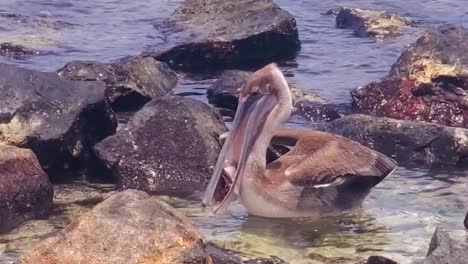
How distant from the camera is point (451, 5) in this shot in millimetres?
16609

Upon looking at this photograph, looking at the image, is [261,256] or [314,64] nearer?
[261,256]

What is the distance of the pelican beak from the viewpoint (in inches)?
281

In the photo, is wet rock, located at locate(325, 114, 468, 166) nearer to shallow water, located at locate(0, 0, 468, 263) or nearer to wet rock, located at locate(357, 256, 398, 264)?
shallow water, located at locate(0, 0, 468, 263)

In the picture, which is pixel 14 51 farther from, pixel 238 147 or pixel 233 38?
pixel 238 147

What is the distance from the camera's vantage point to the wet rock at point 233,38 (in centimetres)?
1227

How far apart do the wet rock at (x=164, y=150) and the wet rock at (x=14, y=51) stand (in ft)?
15.3

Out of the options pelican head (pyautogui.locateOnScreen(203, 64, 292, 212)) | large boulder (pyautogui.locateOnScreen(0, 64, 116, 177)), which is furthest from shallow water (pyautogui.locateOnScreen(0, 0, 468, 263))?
large boulder (pyautogui.locateOnScreen(0, 64, 116, 177))

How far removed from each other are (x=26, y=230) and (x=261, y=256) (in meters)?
1.44

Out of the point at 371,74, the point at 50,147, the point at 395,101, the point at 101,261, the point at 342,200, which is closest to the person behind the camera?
the point at 101,261

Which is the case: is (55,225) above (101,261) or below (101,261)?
below

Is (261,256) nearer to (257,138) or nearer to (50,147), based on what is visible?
(257,138)

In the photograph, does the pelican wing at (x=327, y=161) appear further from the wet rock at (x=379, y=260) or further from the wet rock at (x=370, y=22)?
the wet rock at (x=370, y=22)

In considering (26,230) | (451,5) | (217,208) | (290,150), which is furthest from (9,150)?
(451,5)

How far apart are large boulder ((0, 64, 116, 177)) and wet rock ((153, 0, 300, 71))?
143 inches
